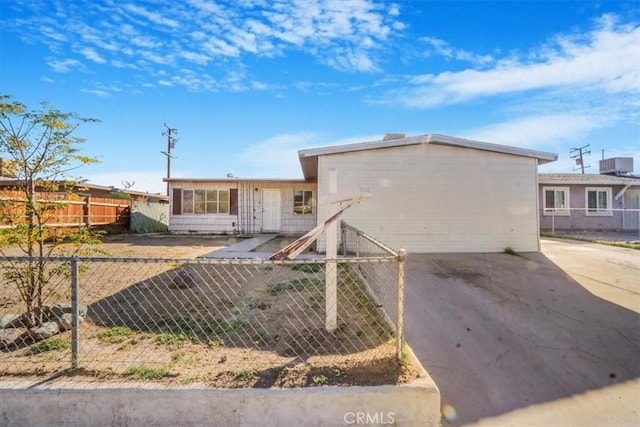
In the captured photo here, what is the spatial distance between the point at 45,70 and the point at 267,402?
8056 mm

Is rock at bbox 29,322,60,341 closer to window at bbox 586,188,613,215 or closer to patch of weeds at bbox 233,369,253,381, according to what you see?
patch of weeds at bbox 233,369,253,381

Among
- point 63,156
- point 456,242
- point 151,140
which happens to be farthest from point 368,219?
point 151,140

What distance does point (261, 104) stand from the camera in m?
10.7

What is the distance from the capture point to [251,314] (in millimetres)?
4066

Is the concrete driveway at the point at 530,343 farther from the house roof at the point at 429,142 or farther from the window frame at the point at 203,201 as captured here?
the window frame at the point at 203,201

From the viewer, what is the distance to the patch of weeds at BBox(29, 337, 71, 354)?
114 inches

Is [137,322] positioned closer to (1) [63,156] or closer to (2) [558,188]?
(1) [63,156]

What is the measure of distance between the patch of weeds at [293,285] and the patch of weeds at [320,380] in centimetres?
264

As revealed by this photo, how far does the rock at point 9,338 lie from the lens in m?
3.03

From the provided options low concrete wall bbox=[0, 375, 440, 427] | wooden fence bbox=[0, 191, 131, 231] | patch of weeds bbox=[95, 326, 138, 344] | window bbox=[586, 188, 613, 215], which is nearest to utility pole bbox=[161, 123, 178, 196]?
wooden fence bbox=[0, 191, 131, 231]

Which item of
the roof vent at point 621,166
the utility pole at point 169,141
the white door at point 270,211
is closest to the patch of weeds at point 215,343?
the white door at point 270,211

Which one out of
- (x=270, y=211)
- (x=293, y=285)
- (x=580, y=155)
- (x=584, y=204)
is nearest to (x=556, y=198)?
(x=584, y=204)

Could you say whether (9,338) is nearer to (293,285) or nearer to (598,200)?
(293,285)

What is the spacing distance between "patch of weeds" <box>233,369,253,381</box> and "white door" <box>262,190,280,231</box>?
13.7 metres
